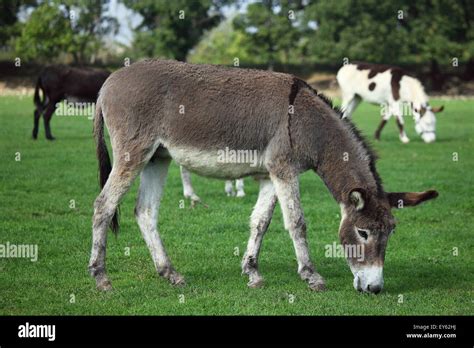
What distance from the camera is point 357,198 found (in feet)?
25.7

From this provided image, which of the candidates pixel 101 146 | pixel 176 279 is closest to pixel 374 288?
pixel 176 279

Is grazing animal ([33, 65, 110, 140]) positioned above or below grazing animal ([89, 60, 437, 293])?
above

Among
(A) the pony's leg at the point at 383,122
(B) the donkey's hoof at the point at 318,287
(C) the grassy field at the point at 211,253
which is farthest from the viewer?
(A) the pony's leg at the point at 383,122

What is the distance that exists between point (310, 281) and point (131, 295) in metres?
Result: 1.79

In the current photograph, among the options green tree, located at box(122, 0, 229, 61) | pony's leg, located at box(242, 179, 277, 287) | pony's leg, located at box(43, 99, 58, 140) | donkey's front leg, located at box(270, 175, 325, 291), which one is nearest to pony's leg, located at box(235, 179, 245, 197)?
pony's leg, located at box(242, 179, 277, 287)

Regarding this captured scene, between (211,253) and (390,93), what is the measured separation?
51.9 ft

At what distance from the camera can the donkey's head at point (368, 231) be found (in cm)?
782

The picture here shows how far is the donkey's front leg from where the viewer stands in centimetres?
808

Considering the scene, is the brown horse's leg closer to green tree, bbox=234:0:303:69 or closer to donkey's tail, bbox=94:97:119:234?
donkey's tail, bbox=94:97:119:234

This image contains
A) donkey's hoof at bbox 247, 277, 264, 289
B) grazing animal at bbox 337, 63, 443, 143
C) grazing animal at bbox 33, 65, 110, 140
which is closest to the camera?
donkey's hoof at bbox 247, 277, 264, 289

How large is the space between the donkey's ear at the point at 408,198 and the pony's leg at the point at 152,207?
238 centimetres

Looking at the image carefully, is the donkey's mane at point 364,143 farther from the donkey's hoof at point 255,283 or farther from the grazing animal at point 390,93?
→ the grazing animal at point 390,93

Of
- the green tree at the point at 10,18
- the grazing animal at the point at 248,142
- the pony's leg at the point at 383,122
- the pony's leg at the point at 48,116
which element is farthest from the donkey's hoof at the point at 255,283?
the green tree at the point at 10,18

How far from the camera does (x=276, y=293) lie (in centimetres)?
799
